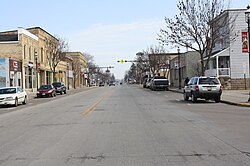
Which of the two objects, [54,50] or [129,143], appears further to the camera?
[54,50]

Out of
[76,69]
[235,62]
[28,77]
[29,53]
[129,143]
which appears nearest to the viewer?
[129,143]

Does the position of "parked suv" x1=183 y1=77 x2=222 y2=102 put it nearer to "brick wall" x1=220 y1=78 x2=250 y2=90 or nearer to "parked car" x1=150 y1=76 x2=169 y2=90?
"brick wall" x1=220 y1=78 x2=250 y2=90

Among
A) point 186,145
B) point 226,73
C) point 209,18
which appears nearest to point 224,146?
point 186,145

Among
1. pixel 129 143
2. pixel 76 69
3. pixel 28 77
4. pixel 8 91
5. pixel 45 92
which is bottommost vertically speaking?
pixel 129 143

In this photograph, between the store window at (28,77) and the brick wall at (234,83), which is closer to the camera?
the brick wall at (234,83)

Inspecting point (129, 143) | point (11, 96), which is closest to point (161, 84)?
point (11, 96)

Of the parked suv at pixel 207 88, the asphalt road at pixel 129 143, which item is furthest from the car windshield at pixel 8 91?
the asphalt road at pixel 129 143

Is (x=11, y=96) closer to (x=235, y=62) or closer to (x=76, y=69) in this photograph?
(x=235, y=62)

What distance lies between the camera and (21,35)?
182 ft

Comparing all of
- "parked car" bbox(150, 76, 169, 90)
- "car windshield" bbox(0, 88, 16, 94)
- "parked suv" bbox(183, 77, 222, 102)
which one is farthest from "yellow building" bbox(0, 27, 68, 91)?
"parked suv" bbox(183, 77, 222, 102)

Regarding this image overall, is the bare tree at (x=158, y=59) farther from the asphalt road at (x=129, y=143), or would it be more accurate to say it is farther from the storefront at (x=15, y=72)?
the asphalt road at (x=129, y=143)

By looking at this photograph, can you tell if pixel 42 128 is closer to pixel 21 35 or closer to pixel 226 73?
pixel 226 73

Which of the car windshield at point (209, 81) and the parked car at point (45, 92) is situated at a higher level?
the car windshield at point (209, 81)

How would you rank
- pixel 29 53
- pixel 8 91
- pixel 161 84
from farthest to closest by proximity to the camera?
pixel 29 53 < pixel 161 84 < pixel 8 91
